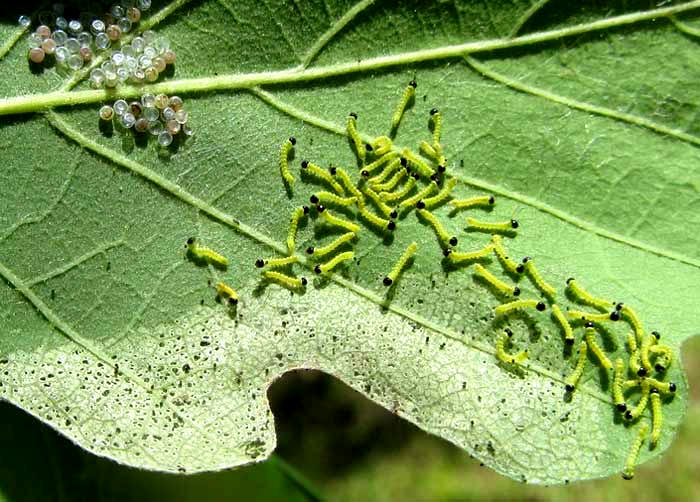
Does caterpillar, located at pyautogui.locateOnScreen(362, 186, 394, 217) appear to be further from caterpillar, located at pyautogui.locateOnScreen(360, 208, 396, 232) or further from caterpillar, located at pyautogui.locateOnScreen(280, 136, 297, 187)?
caterpillar, located at pyautogui.locateOnScreen(280, 136, 297, 187)

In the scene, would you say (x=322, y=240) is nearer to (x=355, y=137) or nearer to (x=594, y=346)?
(x=355, y=137)

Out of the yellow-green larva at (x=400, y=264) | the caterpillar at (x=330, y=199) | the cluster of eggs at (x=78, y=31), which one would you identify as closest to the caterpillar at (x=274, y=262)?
the caterpillar at (x=330, y=199)

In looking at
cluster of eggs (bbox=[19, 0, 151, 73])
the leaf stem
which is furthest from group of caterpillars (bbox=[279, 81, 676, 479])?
cluster of eggs (bbox=[19, 0, 151, 73])

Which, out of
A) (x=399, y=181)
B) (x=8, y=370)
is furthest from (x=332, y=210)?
(x=8, y=370)

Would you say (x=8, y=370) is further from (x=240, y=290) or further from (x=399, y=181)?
(x=399, y=181)

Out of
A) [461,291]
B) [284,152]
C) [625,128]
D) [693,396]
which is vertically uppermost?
[284,152]

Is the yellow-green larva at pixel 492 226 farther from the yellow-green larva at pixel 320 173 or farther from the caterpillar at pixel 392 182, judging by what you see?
the yellow-green larva at pixel 320 173
